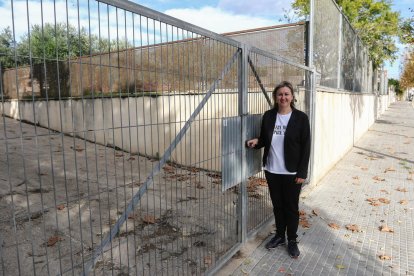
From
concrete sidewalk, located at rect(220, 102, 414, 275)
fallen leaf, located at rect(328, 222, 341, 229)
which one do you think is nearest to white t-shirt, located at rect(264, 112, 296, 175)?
concrete sidewalk, located at rect(220, 102, 414, 275)

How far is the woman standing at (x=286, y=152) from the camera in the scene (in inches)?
140

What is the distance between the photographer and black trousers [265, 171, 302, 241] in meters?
3.66

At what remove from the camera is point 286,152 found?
358 centimetres

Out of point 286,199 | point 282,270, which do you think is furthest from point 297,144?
point 282,270

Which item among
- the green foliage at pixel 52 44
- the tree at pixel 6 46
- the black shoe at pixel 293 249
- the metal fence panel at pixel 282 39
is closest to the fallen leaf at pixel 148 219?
the black shoe at pixel 293 249

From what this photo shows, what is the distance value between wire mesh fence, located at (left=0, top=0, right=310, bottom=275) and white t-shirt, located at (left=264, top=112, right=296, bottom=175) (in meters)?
0.38

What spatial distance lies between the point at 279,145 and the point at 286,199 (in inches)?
23.5

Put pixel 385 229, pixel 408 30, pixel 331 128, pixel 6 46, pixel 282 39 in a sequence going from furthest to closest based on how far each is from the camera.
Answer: pixel 408 30 → pixel 331 128 → pixel 282 39 → pixel 385 229 → pixel 6 46

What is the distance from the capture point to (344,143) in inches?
384

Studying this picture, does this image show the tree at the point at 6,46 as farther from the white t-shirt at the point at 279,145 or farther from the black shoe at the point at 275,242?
the black shoe at the point at 275,242

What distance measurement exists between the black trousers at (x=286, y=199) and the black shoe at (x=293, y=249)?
53 mm

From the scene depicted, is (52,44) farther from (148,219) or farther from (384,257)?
(384,257)

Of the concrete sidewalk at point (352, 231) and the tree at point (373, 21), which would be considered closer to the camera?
the concrete sidewalk at point (352, 231)

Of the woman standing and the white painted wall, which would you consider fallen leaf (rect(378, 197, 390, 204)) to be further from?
the woman standing
